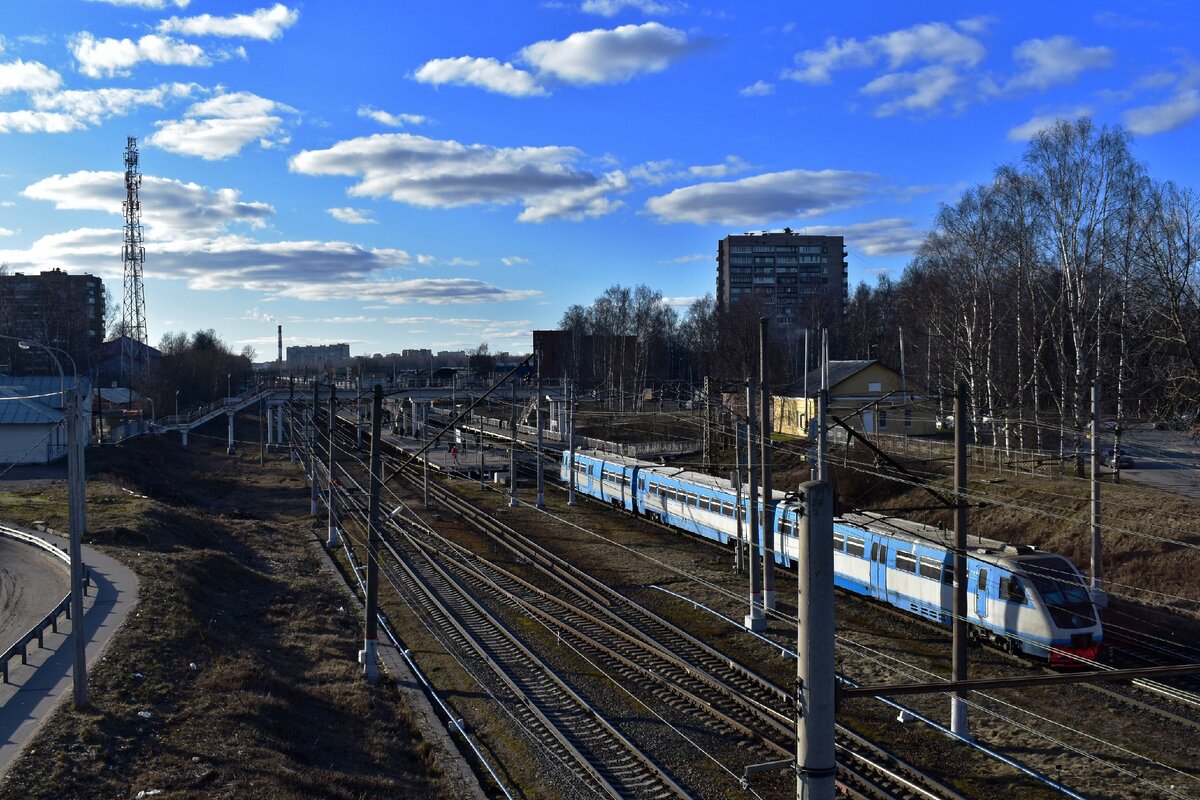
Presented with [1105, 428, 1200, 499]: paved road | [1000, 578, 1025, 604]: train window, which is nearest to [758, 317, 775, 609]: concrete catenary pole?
[1000, 578, 1025, 604]: train window

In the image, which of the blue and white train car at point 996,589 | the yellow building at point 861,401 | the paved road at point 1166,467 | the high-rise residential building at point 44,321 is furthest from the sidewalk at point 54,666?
the high-rise residential building at point 44,321

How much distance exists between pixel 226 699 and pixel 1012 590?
12851 millimetres

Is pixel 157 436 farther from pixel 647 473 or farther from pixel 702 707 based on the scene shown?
pixel 702 707

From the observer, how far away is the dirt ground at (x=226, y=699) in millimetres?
10828

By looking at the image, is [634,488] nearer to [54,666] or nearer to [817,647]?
[54,666]

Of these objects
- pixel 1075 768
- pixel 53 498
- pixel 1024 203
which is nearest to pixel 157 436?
pixel 53 498

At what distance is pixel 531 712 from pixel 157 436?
170 feet

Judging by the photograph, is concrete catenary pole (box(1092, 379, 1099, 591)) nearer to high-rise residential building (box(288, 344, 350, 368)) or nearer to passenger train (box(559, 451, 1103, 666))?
passenger train (box(559, 451, 1103, 666))

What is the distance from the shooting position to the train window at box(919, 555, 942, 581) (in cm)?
1691

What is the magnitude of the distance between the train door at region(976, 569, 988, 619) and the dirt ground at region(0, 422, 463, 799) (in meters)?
9.87

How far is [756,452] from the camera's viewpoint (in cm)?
2416

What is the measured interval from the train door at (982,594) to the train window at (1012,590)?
407 millimetres

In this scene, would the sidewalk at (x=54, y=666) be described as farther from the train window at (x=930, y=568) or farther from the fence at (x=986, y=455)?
the fence at (x=986, y=455)

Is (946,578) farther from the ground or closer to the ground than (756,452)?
closer to the ground
